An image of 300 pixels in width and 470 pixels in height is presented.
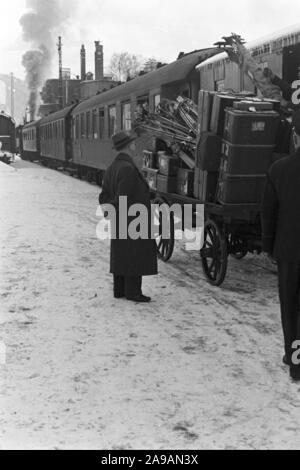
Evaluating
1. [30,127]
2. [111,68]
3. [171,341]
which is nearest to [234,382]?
[171,341]

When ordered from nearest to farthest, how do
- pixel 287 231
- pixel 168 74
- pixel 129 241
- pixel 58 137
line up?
pixel 287 231, pixel 129 241, pixel 168 74, pixel 58 137

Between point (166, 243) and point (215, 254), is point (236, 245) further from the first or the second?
point (166, 243)

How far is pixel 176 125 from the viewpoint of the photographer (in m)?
7.59

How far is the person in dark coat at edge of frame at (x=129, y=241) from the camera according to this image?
18.7 feet

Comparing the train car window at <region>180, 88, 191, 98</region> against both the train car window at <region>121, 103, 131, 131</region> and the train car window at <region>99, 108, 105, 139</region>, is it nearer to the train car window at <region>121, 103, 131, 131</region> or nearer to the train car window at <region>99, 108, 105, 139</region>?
the train car window at <region>121, 103, 131, 131</region>

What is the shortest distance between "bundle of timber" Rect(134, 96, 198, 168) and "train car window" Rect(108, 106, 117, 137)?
6.81m

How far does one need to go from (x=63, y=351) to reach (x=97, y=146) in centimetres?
1404

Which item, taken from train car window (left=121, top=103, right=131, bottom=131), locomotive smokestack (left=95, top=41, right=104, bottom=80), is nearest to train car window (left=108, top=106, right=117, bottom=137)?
train car window (left=121, top=103, right=131, bottom=131)

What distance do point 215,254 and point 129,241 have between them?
3.88ft

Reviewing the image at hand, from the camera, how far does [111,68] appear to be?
7400 centimetres

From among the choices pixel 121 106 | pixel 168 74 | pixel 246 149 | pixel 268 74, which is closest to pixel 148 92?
pixel 168 74

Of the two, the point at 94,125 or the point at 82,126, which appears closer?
the point at 94,125

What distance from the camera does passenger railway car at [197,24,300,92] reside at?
641 centimetres
